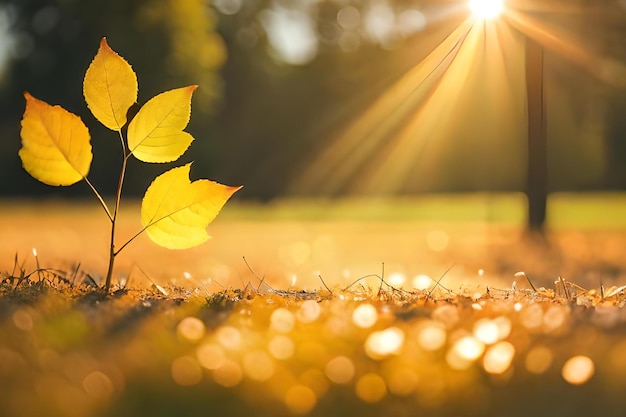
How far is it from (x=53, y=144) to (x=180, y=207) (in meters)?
0.49

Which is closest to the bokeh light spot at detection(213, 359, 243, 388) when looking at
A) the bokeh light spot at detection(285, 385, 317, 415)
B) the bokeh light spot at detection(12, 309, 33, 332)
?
the bokeh light spot at detection(285, 385, 317, 415)

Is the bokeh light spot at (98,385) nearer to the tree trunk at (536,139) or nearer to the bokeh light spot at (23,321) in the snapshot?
the bokeh light spot at (23,321)

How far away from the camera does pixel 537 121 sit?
9.64m

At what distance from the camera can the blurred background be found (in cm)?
2130

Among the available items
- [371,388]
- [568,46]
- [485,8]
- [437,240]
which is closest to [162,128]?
[371,388]

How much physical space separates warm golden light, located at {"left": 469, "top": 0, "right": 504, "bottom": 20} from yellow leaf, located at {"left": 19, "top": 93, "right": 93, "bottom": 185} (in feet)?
19.3

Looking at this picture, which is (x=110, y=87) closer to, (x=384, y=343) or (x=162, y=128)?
(x=162, y=128)

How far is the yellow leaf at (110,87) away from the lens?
2455mm

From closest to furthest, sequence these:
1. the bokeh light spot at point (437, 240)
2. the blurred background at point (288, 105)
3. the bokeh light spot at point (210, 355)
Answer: the bokeh light spot at point (210, 355) → the bokeh light spot at point (437, 240) → the blurred background at point (288, 105)

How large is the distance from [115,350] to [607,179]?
23.8 meters

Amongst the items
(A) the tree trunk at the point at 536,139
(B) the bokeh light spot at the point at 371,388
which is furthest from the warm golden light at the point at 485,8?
(B) the bokeh light spot at the point at 371,388

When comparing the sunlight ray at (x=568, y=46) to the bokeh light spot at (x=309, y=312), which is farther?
the sunlight ray at (x=568, y=46)

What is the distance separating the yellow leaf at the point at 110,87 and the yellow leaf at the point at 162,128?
0.20 feet

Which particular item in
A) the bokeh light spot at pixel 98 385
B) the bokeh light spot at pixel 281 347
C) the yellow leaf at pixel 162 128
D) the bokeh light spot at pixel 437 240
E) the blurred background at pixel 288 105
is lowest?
the bokeh light spot at pixel 98 385
